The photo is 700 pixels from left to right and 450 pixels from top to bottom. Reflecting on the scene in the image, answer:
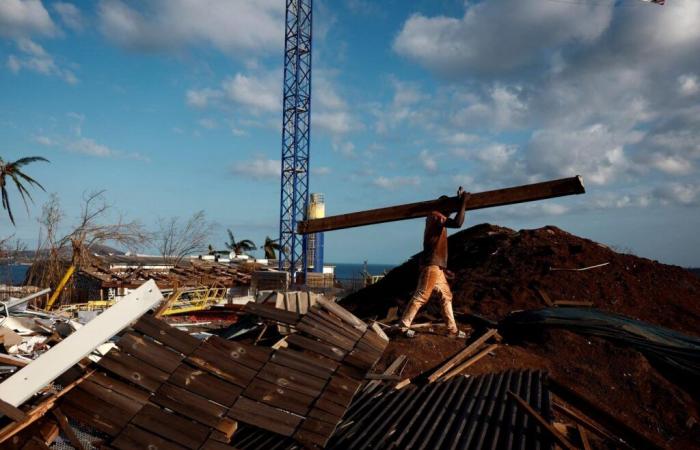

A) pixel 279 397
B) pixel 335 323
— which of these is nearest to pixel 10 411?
pixel 279 397

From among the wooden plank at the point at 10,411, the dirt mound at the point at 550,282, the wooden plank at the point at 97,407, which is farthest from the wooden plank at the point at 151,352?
the dirt mound at the point at 550,282

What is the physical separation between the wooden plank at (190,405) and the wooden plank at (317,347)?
4.01 feet

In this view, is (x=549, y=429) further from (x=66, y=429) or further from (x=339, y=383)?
(x=66, y=429)

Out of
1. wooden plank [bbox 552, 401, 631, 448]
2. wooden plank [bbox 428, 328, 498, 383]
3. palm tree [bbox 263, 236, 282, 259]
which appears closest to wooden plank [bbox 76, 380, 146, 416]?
wooden plank [bbox 428, 328, 498, 383]

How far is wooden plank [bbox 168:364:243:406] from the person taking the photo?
543 centimetres

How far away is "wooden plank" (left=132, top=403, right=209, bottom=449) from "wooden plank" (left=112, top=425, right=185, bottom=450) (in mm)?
43

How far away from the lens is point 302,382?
5.68 m

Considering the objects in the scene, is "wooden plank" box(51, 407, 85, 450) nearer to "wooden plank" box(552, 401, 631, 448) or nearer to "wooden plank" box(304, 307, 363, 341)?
"wooden plank" box(304, 307, 363, 341)

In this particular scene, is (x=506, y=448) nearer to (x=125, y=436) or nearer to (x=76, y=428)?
(x=125, y=436)

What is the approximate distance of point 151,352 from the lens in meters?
5.75

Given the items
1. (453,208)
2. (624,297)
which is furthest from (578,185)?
(624,297)

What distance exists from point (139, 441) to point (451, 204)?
5044 mm

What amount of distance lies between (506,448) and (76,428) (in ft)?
13.0

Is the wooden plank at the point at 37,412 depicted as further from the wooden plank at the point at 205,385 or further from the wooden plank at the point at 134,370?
the wooden plank at the point at 205,385
